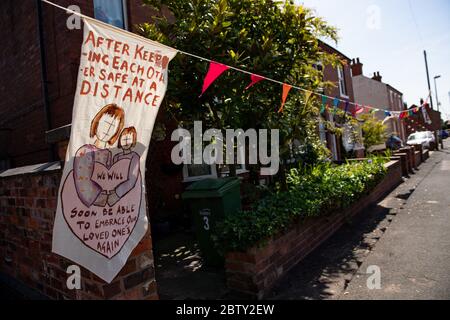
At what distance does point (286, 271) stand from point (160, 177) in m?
4.15

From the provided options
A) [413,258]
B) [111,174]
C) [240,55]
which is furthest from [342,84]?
[111,174]

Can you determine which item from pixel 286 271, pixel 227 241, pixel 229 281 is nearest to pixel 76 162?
pixel 227 241

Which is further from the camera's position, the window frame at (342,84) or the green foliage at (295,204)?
the window frame at (342,84)

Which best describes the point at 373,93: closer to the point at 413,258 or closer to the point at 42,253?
the point at 413,258

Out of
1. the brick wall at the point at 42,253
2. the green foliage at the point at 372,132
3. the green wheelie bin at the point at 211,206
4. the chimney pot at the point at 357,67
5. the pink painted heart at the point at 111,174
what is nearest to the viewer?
the pink painted heart at the point at 111,174

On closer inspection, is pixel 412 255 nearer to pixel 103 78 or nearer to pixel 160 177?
pixel 103 78

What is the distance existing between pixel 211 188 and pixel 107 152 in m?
2.43

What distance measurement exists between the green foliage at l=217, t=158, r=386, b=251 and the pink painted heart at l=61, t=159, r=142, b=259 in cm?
160

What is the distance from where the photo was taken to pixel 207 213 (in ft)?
14.5

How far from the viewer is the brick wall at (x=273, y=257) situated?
3.48 meters

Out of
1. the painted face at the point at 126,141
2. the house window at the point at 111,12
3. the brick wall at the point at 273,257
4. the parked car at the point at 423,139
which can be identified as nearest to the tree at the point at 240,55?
the house window at the point at 111,12

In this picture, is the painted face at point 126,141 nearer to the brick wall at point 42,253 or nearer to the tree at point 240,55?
the brick wall at point 42,253

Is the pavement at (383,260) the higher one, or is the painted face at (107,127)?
the painted face at (107,127)

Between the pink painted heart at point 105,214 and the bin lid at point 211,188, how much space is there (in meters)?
2.13
